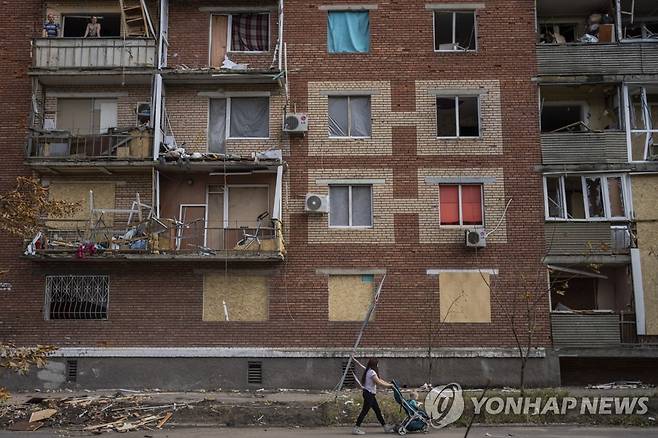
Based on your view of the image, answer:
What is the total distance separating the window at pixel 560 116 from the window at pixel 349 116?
617cm

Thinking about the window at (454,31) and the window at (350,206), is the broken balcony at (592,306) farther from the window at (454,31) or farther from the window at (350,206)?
the window at (454,31)

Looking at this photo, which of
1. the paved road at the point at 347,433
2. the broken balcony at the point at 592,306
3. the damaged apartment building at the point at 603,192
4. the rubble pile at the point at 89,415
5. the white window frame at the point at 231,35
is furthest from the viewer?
the white window frame at the point at 231,35

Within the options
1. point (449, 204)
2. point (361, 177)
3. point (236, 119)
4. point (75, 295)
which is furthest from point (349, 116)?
point (75, 295)

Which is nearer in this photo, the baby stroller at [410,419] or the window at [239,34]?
the baby stroller at [410,419]

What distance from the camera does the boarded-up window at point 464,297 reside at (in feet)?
69.6

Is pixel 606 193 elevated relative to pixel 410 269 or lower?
elevated

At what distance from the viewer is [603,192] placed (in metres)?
22.1

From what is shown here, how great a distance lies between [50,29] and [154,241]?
7.84 meters

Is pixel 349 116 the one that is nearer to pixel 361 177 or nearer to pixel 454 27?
pixel 361 177

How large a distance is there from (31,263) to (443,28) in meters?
15.2

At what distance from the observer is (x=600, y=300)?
22500 millimetres

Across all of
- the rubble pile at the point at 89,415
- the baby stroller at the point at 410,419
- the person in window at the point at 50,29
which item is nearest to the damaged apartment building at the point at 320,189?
the person in window at the point at 50,29

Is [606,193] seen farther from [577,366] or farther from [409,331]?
[409,331]

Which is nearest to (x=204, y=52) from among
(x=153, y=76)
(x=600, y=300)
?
(x=153, y=76)
